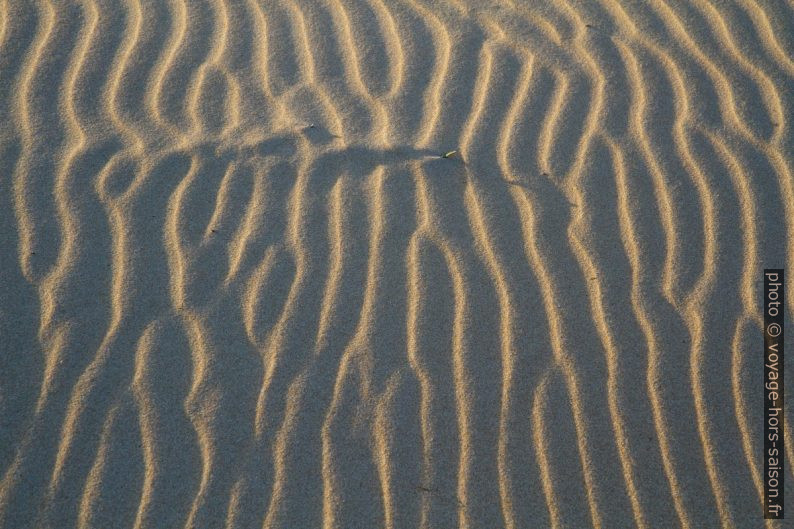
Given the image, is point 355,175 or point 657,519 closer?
point 657,519

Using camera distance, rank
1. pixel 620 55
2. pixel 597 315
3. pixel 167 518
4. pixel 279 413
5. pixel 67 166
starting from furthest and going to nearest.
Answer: pixel 620 55, pixel 67 166, pixel 597 315, pixel 279 413, pixel 167 518

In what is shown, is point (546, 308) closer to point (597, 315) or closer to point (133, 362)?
point (597, 315)

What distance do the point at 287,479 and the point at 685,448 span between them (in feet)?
4.35

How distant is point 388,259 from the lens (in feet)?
9.09

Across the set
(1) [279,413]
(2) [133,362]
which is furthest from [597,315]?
(2) [133,362]

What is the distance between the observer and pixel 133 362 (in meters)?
2.55

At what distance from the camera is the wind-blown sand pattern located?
2.40 meters

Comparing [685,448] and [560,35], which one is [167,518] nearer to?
[685,448]

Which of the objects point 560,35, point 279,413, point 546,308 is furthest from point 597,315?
point 560,35

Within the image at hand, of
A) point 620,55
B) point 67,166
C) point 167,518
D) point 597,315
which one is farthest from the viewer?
point 620,55

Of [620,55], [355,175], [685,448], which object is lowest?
[685,448]

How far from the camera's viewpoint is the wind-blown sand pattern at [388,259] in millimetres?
2402

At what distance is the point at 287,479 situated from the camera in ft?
7.83

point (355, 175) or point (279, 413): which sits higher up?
point (355, 175)
